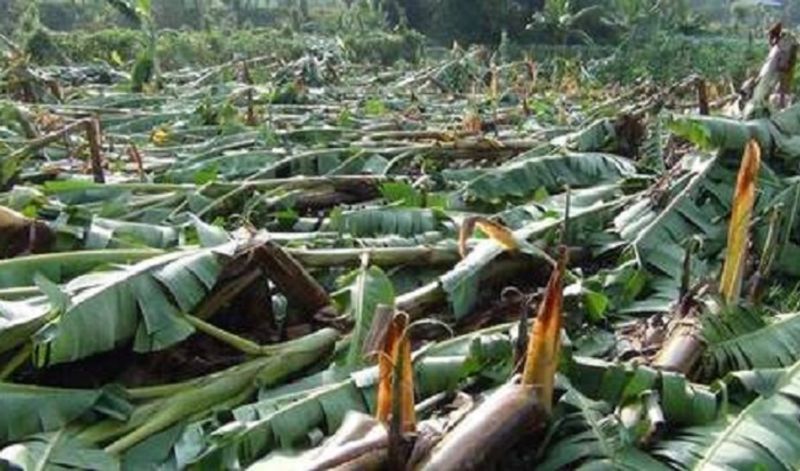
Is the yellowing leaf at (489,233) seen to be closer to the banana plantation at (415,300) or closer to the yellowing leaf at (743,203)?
the banana plantation at (415,300)

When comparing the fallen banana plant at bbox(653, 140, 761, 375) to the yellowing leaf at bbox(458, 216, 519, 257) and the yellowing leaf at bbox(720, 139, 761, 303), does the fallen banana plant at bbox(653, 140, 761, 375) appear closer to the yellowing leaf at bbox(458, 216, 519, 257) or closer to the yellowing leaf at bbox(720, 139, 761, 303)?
the yellowing leaf at bbox(720, 139, 761, 303)

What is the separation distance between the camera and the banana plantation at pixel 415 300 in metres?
2.48

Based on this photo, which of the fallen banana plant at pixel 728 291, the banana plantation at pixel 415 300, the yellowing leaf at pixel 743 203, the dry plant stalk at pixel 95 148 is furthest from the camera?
the dry plant stalk at pixel 95 148

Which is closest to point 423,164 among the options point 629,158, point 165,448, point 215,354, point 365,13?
point 629,158

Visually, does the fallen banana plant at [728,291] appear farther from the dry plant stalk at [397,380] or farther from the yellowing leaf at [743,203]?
the dry plant stalk at [397,380]

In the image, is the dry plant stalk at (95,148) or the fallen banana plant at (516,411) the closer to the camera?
the fallen banana plant at (516,411)

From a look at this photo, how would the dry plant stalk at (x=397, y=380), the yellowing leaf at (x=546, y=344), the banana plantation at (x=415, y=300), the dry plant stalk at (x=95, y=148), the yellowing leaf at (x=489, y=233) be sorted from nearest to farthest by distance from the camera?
1. the dry plant stalk at (x=397, y=380)
2. the yellowing leaf at (x=546, y=344)
3. the banana plantation at (x=415, y=300)
4. the yellowing leaf at (x=489, y=233)
5. the dry plant stalk at (x=95, y=148)

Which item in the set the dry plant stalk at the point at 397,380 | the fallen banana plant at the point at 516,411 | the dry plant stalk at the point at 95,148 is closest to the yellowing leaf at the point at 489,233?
the fallen banana plant at the point at 516,411

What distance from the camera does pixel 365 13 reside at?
2995 cm

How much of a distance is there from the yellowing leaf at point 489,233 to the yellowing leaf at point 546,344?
101 centimetres

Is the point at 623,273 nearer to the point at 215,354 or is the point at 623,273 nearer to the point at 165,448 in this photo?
the point at 215,354

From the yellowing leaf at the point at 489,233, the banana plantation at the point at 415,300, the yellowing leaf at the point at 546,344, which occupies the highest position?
the yellowing leaf at the point at 546,344

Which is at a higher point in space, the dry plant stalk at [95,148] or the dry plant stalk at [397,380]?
the dry plant stalk at [397,380]

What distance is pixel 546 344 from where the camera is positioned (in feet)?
7.75
